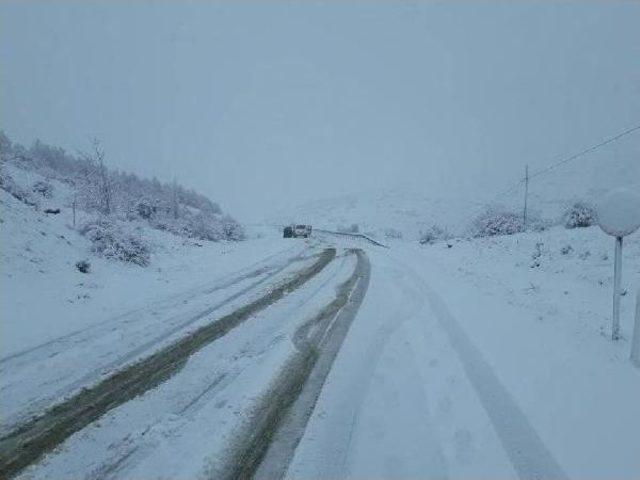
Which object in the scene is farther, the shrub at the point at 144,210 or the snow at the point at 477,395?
the shrub at the point at 144,210

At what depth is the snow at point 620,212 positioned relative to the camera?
700 centimetres

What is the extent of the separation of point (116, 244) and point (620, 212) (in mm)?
13443

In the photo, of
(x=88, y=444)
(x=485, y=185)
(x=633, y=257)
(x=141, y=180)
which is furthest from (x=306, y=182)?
(x=88, y=444)

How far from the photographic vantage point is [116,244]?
1547 centimetres

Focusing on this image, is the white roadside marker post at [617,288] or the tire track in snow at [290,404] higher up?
the white roadside marker post at [617,288]

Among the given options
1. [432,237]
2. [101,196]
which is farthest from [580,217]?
[101,196]

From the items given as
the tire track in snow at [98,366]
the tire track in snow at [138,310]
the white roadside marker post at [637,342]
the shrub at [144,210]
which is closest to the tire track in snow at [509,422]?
the white roadside marker post at [637,342]

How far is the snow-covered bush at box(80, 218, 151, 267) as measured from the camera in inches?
598

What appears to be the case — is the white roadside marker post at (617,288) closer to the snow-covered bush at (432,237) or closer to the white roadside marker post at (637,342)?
the white roadside marker post at (637,342)

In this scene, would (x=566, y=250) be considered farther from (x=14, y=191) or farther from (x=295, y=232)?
(x=295, y=232)

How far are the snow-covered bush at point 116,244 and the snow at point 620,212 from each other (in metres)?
12.8

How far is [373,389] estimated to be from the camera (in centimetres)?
541

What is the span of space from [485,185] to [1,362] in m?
97.4

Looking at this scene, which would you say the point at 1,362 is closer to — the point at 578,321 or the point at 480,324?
the point at 480,324
